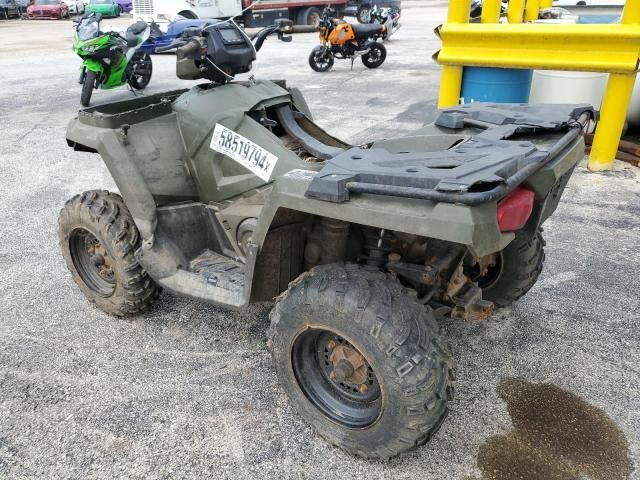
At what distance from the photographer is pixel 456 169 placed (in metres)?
1.89

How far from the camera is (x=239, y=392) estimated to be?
2.77 m

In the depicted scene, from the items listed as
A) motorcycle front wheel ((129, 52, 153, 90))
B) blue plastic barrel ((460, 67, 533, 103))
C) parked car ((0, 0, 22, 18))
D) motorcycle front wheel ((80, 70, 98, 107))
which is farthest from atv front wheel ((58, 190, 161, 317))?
parked car ((0, 0, 22, 18))

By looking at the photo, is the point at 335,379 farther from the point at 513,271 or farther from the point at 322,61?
the point at 322,61

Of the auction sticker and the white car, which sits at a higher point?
the auction sticker

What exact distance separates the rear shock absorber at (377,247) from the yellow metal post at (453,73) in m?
3.85

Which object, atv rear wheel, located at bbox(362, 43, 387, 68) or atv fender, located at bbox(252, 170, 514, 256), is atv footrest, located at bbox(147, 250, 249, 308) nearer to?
atv fender, located at bbox(252, 170, 514, 256)

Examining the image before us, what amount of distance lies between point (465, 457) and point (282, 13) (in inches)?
810

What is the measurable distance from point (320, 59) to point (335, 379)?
11.0 metres

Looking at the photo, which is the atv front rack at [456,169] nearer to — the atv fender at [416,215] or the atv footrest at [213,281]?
the atv fender at [416,215]

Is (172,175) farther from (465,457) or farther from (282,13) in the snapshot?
(282,13)

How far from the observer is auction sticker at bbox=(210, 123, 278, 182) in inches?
110

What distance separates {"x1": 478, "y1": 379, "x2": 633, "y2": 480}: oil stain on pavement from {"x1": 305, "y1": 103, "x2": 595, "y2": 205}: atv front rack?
1.26 meters

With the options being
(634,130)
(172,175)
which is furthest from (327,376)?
(634,130)

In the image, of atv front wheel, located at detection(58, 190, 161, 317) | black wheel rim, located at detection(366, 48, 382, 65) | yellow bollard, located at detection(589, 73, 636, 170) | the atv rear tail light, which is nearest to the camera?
the atv rear tail light
